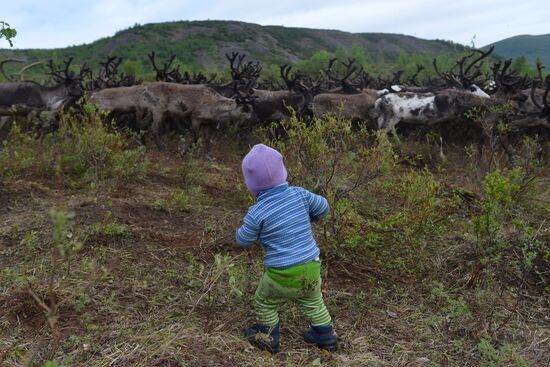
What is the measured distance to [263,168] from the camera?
10.2 ft

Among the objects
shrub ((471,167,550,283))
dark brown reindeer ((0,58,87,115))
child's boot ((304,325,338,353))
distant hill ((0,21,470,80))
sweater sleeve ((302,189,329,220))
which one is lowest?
child's boot ((304,325,338,353))

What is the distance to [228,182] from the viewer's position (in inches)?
293

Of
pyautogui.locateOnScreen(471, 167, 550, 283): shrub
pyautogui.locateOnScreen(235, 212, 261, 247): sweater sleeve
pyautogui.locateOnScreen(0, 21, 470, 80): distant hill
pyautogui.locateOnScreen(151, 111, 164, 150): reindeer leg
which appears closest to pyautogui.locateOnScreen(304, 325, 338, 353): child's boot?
pyautogui.locateOnScreen(235, 212, 261, 247): sweater sleeve

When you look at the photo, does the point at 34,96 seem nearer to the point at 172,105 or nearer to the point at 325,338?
the point at 172,105

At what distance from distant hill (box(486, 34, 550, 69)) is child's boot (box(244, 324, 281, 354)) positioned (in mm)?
131071

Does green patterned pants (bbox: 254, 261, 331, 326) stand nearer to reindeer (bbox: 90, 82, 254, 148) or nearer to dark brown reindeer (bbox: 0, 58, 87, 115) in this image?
reindeer (bbox: 90, 82, 254, 148)

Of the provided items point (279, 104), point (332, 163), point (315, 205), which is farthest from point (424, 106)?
point (315, 205)

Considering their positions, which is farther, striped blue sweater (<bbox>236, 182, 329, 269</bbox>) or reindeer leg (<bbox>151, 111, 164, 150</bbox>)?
reindeer leg (<bbox>151, 111, 164, 150</bbox>)

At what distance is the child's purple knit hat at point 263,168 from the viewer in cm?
311

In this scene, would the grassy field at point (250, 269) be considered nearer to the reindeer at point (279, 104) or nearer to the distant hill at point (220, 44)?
the reindeer at point (279, 104)

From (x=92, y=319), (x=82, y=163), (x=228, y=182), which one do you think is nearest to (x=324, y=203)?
(x=92, y=319)

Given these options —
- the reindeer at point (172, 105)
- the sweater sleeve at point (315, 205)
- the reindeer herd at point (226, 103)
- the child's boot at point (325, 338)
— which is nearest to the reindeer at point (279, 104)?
the reindeer herd at point (226, 103)

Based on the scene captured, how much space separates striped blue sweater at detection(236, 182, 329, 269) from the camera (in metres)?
3.14

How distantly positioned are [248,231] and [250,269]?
4.05ft
